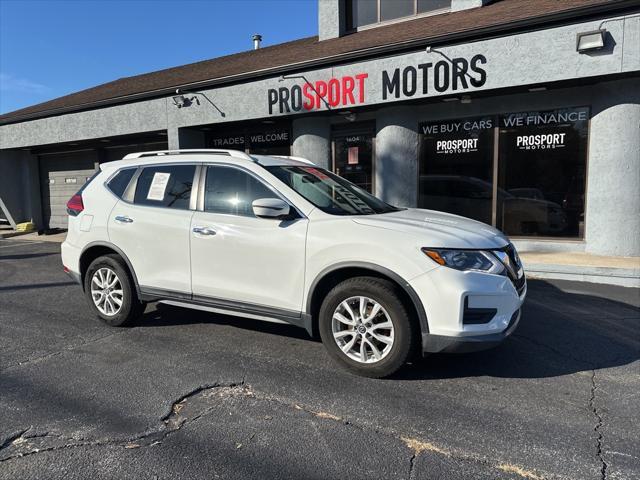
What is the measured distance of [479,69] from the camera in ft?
28.2

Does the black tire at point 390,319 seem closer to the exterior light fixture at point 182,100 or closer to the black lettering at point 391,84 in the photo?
the black lettering at point 391,84

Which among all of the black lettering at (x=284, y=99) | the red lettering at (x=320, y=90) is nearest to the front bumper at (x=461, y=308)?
the red lettering at (x=320, y=90)

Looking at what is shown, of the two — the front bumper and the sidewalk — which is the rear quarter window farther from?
the sidewalk

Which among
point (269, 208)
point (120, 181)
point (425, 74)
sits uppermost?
point (425, 74)

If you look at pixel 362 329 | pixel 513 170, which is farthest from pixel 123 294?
pixel 513 170

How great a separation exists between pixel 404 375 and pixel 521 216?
669 centimetres

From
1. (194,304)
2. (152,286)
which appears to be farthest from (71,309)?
(194,304)

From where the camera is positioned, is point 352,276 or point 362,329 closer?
point 362,329

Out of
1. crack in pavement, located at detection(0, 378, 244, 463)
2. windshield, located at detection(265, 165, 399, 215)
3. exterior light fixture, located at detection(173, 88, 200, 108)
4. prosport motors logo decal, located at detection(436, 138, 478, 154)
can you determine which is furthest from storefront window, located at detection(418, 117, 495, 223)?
crack in pavement, located at detection(0, 378, 244, 463)

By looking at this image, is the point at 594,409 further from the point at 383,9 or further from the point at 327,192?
the point at 383,9

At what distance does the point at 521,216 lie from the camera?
9.57 meters

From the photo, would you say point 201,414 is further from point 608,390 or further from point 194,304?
point 608,390

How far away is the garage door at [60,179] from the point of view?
16.4 metres

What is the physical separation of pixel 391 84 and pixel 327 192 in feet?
18.5
